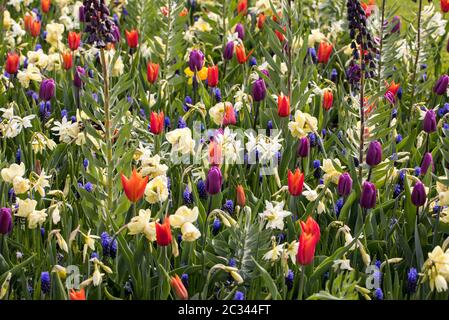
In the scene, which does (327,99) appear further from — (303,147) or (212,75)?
(303,147)

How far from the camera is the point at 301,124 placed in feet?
14.7

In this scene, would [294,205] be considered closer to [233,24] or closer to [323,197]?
[323,197]

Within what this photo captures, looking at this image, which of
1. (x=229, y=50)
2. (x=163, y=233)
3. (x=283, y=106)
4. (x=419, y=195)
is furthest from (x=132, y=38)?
(x=163, y=233)

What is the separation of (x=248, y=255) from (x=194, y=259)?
257 mm

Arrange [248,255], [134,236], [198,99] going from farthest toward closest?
[198,99], [134,236], [248,255]

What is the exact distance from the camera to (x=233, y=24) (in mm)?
6387

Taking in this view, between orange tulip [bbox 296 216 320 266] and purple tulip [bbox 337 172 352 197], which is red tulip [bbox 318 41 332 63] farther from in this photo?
orange tulip [bbox 296 216 320 266]

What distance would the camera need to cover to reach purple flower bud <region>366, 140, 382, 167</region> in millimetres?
3941

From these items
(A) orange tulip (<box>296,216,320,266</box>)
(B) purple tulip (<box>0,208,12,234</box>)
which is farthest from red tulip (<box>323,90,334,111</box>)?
(B) purple tulip (<box>0,208,12,234</box>)

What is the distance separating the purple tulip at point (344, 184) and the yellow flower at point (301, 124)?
0.59 m

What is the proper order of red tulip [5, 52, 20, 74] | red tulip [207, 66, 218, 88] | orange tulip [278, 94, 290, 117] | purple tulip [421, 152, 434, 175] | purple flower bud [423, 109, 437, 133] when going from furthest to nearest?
red tulip [5, 52, 20, 74] → red tulip [207, 66, 218, 88] → orange tulip [278, 94, 290, 117] → purple flower bud [423, 109, 437, 133] → purple tulip [421, 152, 434, 175]
